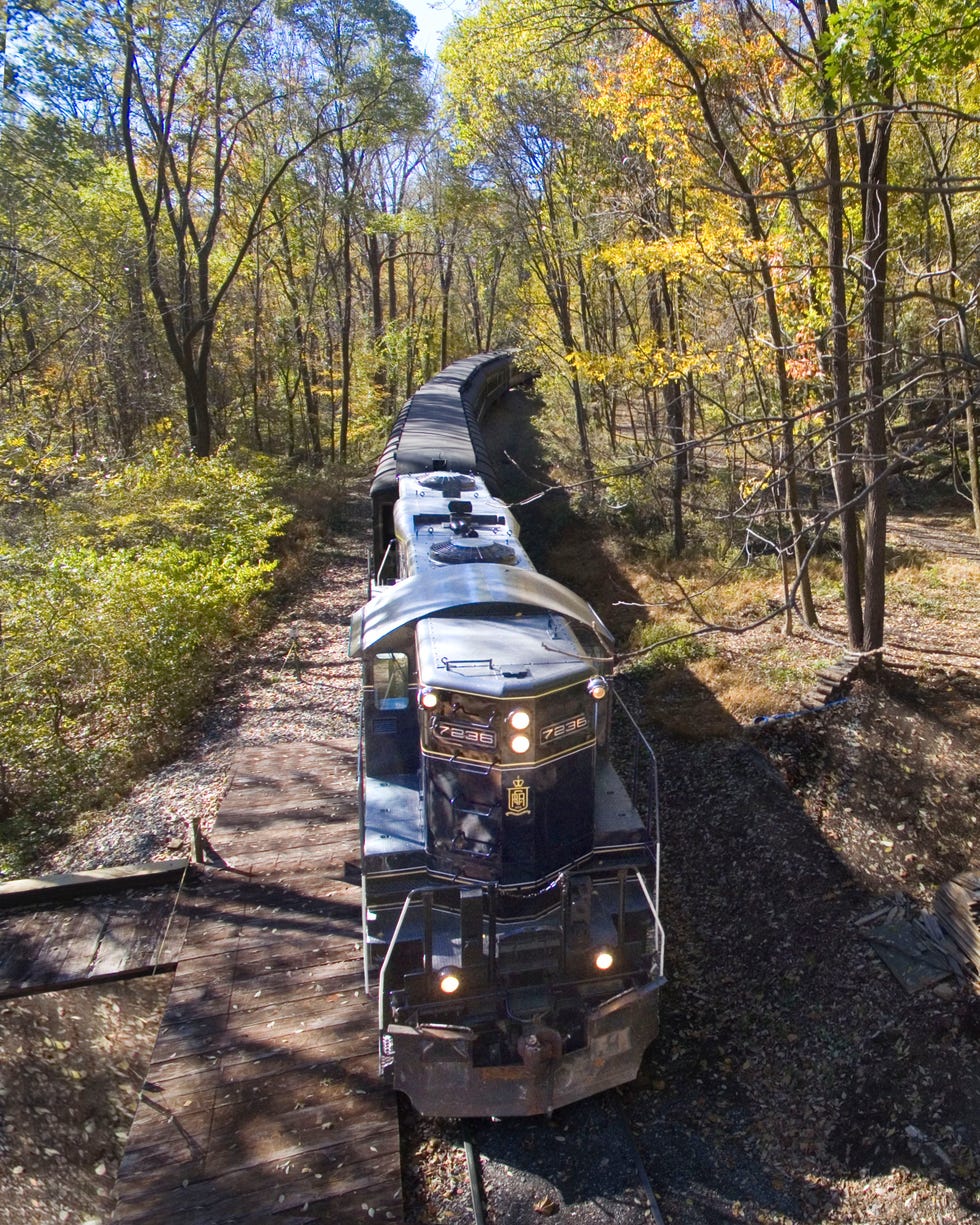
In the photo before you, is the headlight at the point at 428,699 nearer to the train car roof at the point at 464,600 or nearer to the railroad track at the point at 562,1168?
the train car roof at the point at 464,600

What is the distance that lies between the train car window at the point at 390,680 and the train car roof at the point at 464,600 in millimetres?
239

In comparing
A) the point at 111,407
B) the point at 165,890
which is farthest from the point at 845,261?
the point at 111,407

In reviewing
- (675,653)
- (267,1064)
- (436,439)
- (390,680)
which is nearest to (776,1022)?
(267,1064)

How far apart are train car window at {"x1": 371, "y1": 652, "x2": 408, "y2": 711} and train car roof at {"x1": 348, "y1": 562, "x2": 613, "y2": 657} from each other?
0.78 feet

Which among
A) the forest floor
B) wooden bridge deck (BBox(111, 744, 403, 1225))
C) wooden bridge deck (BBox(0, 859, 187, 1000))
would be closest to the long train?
wooden bridge deck (BBox(111, 744, 403, 1225))

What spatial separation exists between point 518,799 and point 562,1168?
235cm

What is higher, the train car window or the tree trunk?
the tree trunk

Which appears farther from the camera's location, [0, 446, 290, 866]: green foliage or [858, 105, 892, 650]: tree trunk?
[0, 446, 290, 866]: green foliage

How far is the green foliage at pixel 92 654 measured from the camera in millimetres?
9773

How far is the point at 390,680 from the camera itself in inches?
252

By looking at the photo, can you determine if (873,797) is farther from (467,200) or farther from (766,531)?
(467,200)

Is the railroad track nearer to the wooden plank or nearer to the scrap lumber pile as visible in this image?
the scrap lumber pile

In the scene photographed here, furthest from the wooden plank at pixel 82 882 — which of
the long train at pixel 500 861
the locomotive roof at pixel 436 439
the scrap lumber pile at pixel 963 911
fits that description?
the scrap lumber pile at pixel 963 911

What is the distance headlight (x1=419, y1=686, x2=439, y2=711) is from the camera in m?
5.50
